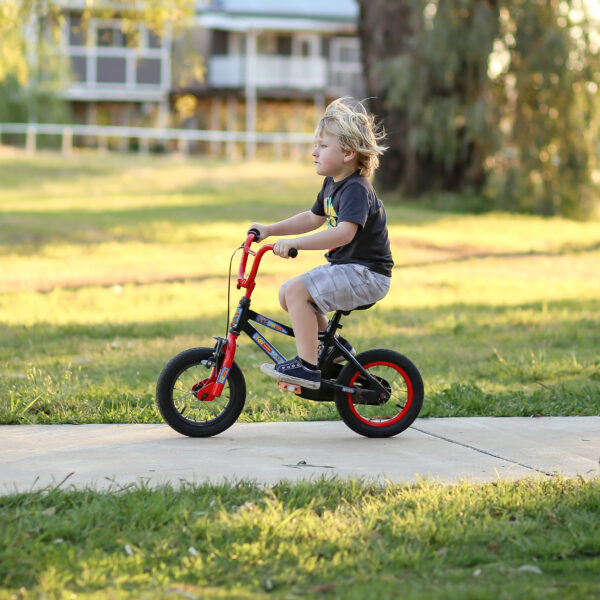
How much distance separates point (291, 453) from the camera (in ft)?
16.9

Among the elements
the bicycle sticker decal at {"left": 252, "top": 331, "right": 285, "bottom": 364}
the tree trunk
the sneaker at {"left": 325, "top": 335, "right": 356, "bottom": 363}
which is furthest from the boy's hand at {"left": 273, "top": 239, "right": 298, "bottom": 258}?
the tree trunk

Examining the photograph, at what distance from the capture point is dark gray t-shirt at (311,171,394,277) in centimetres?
532

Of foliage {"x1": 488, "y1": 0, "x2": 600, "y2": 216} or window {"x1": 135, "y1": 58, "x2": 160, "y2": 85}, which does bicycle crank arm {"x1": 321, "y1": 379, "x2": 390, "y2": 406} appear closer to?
foliage {"x1": 488, "y1": 0, "x2": 600, "y2": 216}

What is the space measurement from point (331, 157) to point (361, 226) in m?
0.40

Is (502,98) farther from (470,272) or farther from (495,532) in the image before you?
(495,532)

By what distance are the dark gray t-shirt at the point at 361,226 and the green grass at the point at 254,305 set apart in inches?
43.9

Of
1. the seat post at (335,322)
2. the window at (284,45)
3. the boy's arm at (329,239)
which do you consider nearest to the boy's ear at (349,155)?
the boy's arm at (329,239)

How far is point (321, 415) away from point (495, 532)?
85.4 inches

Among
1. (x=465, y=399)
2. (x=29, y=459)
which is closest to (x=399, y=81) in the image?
(x=465, y=399)

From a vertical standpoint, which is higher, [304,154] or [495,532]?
[304,154]

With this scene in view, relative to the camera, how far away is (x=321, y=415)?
611cm

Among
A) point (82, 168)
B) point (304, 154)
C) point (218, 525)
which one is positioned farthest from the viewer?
point (304, 154)

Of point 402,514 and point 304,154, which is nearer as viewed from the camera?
point 402,514

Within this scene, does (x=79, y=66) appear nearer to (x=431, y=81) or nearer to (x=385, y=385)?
(x=431, y=81)
